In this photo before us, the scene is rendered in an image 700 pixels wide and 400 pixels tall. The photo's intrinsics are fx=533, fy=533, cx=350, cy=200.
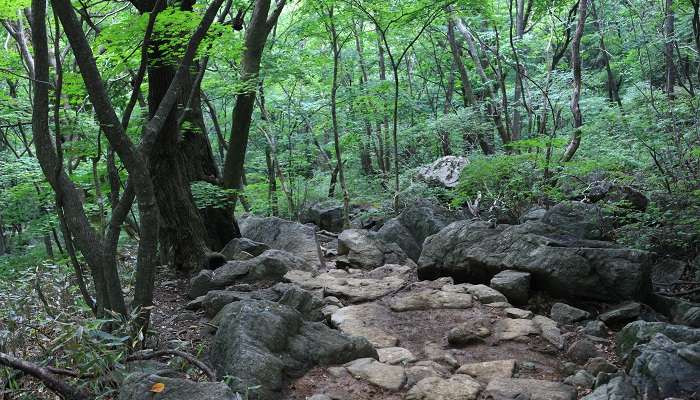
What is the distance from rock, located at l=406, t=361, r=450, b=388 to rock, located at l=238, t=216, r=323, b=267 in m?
3.64

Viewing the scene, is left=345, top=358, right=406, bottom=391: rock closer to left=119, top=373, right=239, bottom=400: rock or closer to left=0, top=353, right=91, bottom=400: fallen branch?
left=119, top=373, right=239, bottom=400: rock

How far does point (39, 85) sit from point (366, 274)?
478 centimetres

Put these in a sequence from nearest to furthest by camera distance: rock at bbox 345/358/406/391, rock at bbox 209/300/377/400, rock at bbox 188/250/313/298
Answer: rock at bbox 209/300/377/400 < rock at bbox 345/358/406/391 < rock at bbox 188/250/313/298

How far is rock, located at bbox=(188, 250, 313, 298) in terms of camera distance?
6.31 m

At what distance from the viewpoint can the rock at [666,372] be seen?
3006 mm

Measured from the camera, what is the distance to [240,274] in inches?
253

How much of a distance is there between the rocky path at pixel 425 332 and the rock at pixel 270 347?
0.01 metres

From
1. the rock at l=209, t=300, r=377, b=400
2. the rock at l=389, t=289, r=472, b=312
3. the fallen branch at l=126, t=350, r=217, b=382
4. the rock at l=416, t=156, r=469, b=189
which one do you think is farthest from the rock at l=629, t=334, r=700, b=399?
the rock at l=416, t=156, r=469, b=189

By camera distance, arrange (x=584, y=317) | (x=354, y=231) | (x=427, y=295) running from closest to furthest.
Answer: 1. (x=584, y=317)
2. (x=427, y=295)
3. (x=354, y=231)

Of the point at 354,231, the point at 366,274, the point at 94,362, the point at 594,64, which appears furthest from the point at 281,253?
the point at 594,64

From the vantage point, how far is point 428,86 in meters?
20.1

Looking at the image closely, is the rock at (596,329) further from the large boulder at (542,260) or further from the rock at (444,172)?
the rock at (444,172)

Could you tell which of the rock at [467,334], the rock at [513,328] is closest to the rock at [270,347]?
the rock at [467,334]

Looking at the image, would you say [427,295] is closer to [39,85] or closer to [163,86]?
[163,86]
